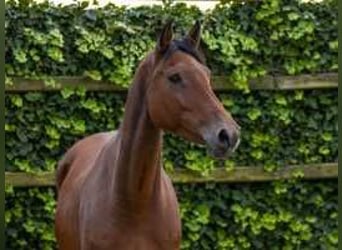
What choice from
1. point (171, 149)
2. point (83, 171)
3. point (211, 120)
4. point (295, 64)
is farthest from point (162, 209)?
point (295, 64)

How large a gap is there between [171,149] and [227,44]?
854 millimetres

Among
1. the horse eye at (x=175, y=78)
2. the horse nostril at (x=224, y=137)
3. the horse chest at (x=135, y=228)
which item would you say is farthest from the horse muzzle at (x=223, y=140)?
the horse chest at (x=135, y=228)

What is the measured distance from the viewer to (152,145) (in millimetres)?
4121

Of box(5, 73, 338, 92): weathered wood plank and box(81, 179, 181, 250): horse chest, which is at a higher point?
box(5, 73, 338, 92): weathered wood plank

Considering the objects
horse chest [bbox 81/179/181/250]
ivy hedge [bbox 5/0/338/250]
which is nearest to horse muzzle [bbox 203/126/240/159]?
horse chest [bbox 81/179/181/250]

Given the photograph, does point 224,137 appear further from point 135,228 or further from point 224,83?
point 224,83

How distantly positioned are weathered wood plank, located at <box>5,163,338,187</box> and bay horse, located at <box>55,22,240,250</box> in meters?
1.65

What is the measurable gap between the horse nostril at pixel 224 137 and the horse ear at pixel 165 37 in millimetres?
603

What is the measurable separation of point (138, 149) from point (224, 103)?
2318 mm

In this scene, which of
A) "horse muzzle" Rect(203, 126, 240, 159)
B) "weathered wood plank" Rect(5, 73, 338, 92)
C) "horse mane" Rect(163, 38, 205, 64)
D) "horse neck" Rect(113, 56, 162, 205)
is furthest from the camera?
"weathered wood plank" Rect(5, 73, 338, 92)

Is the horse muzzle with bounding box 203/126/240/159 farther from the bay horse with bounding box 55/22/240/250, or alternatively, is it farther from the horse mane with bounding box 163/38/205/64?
the horse mane with bounding box 163/38/205/64

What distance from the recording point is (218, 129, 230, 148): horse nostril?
3576mm

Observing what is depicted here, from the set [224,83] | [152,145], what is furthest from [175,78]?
[224,83]

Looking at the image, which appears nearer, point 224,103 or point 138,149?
point 138,149
